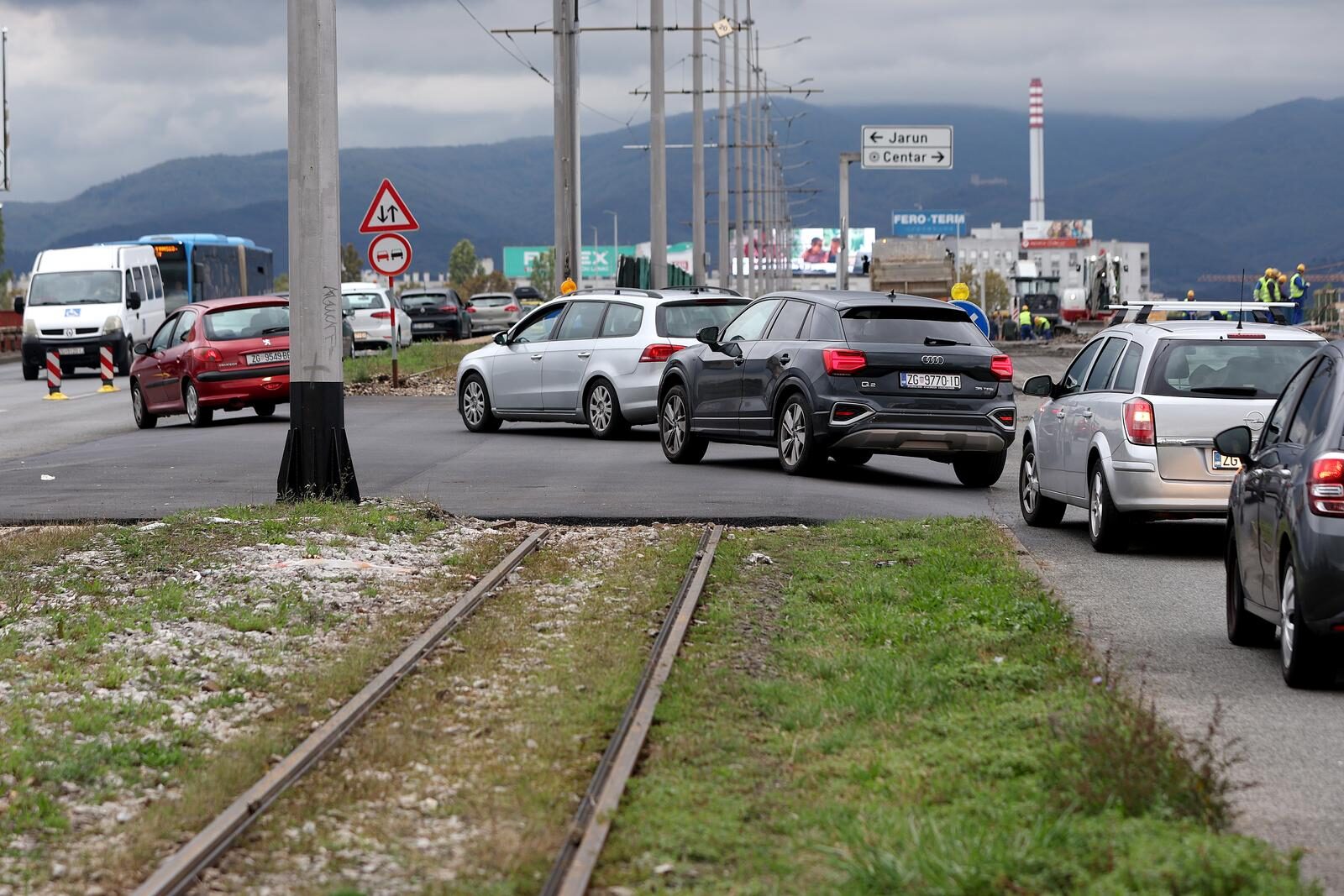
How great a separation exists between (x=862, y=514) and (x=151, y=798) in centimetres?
892

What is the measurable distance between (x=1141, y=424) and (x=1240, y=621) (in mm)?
3380

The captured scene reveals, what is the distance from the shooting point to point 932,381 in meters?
16.9

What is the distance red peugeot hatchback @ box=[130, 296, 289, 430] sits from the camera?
85.7ft

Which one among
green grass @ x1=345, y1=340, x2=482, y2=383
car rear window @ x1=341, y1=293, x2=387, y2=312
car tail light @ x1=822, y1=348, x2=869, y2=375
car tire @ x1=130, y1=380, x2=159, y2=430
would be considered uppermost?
car rear window @ x1=341, y1=293, x2=387, y2=312

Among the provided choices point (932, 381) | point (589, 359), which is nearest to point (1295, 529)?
point (932, 381)

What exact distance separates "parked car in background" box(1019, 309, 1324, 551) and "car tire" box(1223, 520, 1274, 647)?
2876 millimetres

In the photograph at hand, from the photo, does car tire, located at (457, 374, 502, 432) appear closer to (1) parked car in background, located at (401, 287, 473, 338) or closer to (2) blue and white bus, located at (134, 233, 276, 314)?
(2) blue and white bus, located at (134, 233, 276, 314)

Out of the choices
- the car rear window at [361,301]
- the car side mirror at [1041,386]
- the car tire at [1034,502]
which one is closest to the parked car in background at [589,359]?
the car tire at [1034,502]

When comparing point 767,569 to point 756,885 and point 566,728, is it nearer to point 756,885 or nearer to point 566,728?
point 566,728

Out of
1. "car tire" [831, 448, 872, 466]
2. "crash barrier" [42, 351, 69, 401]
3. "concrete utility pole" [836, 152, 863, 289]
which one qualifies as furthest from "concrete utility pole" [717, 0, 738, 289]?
"car tire" [831, 448, 872, 466]

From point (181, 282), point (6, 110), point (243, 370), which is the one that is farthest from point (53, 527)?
point (6, 110)

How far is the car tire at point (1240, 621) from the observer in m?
9.17

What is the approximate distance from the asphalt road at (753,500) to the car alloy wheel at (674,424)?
0.22 meters

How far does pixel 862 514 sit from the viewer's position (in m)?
14.7
